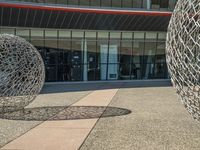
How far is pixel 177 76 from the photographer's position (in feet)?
22.4

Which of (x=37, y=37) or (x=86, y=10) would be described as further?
(x=37, y=37)

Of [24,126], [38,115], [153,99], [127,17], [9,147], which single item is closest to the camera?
[9,147]

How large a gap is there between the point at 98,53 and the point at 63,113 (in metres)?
19.5

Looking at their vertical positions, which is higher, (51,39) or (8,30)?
(8,30)

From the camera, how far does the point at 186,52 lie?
6.43m

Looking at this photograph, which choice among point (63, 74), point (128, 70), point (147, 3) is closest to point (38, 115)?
point (63, 74)

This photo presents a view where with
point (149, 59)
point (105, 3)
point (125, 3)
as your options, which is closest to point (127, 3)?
point (125, 3)

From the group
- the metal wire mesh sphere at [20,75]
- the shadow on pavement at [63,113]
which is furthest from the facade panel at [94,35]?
the shadow on pavement at [63,113]

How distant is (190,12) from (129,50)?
26666 millimetres

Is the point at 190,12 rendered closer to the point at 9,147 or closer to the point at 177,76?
the point at 177,76

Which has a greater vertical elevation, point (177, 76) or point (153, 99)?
point (177, 76)

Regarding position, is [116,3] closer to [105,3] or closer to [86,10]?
[105,3]

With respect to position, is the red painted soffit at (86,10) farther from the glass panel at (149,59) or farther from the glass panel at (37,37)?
the glass panel at (149,59)

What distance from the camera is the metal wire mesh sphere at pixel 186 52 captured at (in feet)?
20.4
